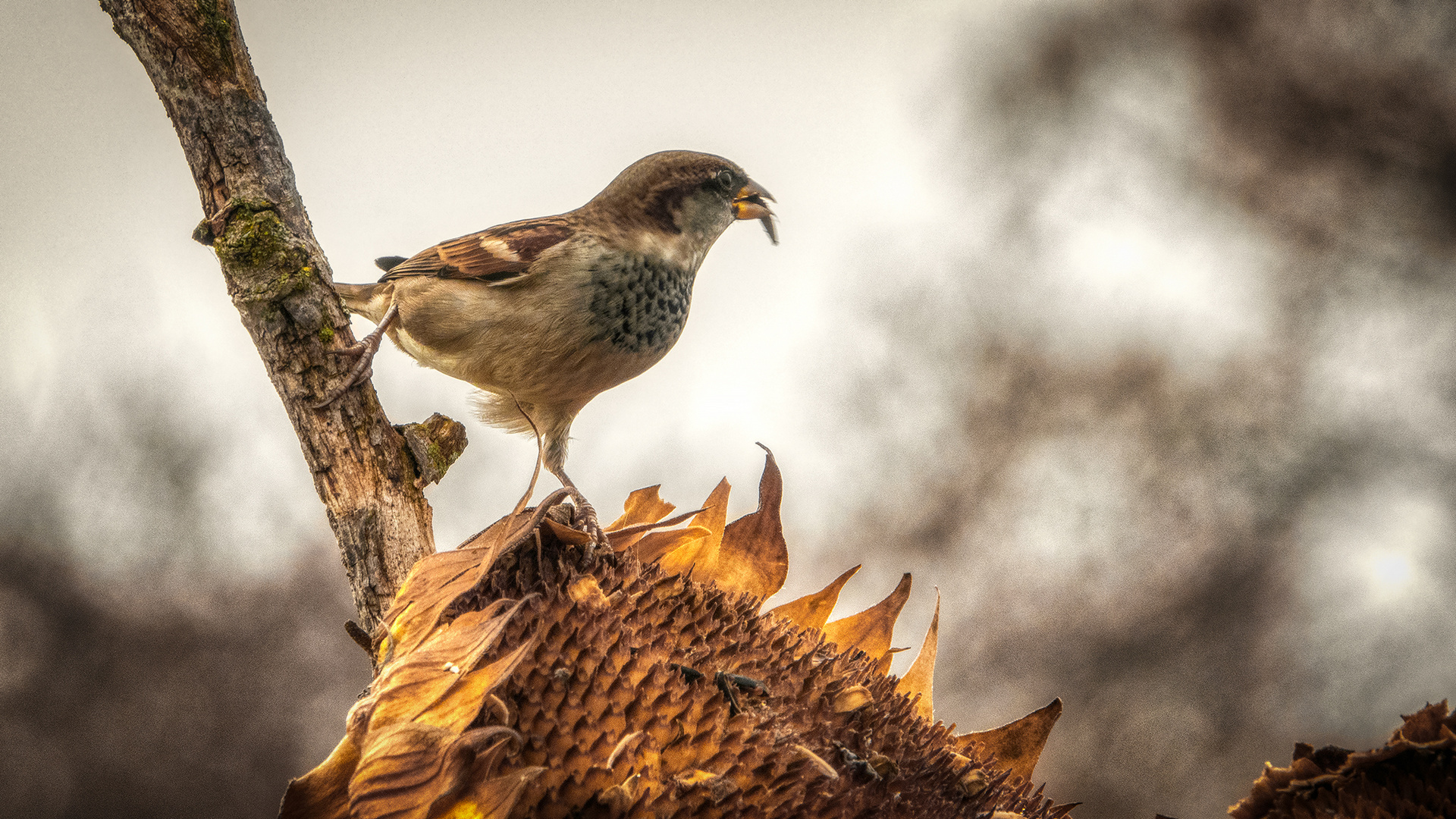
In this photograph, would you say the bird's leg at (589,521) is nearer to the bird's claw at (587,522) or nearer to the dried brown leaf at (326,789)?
the bird's claw at (587,522)

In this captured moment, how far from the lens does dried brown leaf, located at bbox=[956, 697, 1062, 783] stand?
2.36ft

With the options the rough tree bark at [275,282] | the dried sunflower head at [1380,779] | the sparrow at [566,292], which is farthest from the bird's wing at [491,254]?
the dried sunflower head at [1380,779]

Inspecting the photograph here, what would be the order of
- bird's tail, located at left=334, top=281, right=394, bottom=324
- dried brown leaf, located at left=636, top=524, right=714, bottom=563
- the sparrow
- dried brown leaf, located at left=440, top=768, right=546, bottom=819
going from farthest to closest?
bird's tail, located at left=334, top=281, right=394, bottom=324
the sparrow
dried brown leaf, located at left=636, top=524, right=714, bottom=563
dried brown leaf, located at left=440, top=768, right=546, bottom=819

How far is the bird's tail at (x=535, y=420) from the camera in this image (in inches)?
44.8

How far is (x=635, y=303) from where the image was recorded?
3.58ft

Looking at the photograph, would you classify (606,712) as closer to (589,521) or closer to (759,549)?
(589,521)

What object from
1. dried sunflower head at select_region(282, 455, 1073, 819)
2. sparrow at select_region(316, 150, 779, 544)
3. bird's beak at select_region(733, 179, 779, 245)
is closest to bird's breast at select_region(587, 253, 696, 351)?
sparrow at select_region(316, 150, 779, 544)

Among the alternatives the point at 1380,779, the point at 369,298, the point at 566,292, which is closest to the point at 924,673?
the point at 1380,779

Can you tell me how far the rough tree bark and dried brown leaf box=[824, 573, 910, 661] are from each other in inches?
13.7

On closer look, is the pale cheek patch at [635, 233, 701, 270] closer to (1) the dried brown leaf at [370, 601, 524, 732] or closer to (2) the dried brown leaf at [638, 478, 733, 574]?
(2) the dried brown leaf at [638, 478, 733, 574]

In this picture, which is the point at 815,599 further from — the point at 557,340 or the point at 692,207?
the point at 692,207

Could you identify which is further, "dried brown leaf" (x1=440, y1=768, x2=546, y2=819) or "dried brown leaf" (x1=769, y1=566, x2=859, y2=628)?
"dried brown leaf" (x1=769, y1=566, x2=859, y2=628)

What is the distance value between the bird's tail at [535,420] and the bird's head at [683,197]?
26cm

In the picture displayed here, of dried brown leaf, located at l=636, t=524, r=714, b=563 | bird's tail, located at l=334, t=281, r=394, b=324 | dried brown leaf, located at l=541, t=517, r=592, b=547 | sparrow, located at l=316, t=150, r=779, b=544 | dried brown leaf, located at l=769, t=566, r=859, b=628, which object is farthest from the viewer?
bird's tail, located at l=334, t=281, r=394, b=324
